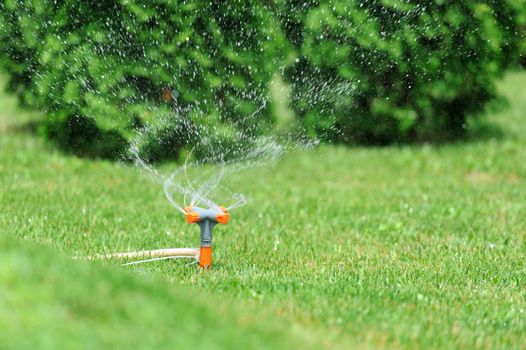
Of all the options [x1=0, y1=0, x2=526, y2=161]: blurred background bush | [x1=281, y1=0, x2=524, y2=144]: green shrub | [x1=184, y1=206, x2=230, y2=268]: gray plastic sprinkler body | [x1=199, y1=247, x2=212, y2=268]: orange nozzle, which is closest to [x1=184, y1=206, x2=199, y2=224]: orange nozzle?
[x1=184, y1=206, x2=230, y2=268]: gray plastic sprinkler body

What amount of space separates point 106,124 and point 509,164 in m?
3.75

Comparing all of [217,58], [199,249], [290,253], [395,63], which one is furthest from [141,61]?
[199,249]

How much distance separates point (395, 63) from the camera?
7910 mm

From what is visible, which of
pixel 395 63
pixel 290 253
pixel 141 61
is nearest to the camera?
pixel 290 253

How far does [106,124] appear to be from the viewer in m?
7.17

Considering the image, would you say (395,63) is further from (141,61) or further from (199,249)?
(199,249)

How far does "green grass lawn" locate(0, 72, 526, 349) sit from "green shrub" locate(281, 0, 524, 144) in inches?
12.8

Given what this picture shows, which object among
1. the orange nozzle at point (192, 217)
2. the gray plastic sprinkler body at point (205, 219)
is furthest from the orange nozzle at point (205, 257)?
the orange nozzle at point (192, 217)

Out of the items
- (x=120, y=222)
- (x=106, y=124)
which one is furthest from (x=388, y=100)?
(x=120, y=222)

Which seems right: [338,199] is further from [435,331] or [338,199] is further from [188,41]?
[435,331]

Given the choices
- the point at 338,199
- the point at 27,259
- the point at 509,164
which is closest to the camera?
the point at 27,259

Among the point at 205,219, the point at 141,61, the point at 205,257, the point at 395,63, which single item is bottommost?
the point at 205,257

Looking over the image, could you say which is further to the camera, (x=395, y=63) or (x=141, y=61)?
(x=395, y=63)

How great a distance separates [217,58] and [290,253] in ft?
8.17
